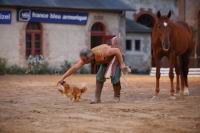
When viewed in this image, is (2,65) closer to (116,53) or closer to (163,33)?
(163,33)

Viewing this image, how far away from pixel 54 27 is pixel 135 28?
6787 millimetres

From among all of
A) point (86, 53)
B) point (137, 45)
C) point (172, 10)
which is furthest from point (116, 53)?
point (172, 10)

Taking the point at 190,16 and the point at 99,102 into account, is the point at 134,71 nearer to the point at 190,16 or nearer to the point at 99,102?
the point at 190,16

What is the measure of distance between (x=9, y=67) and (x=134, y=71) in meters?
8.96

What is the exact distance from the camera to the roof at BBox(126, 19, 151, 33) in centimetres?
4112

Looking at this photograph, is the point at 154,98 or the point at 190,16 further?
the point at 190,16

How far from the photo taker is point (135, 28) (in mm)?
41688

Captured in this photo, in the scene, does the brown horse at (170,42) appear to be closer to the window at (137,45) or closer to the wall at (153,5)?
the window at (137,45)

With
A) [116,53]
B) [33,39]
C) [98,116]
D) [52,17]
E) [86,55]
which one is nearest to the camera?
[98,116]

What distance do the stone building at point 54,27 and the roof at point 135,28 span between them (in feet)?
5.92

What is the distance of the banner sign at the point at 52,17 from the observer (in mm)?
35875

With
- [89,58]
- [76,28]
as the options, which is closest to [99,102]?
[89,58]

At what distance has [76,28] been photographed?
37781mm

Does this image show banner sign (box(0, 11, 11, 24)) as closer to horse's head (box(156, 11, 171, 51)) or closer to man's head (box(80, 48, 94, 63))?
horse's head (box(156, 11, 171, 51))
